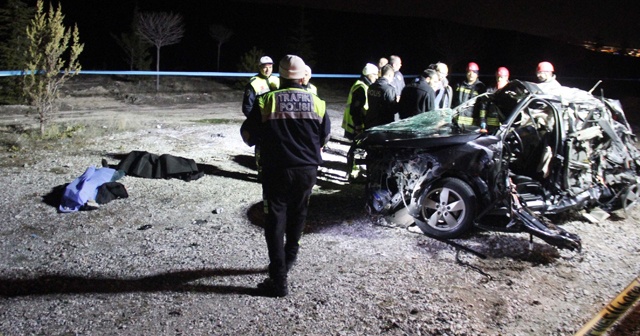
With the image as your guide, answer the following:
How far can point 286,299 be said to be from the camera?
4.07 meters

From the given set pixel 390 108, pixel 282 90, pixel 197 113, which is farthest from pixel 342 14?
pixel 282 90

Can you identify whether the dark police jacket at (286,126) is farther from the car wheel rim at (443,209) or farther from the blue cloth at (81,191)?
the blue cloth at (81,191)

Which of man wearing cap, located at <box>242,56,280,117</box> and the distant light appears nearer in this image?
man wearing cap, located at <box>242,56,280,117</box>

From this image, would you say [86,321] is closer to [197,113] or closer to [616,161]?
[616,161]

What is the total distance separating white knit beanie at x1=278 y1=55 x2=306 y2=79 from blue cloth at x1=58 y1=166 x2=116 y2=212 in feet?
11.5

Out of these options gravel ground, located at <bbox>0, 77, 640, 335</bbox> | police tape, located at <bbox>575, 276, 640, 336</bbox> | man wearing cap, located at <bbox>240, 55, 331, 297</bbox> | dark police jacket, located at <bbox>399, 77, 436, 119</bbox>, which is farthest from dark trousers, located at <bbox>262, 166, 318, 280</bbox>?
dark police jacket, located at <bbox>399, 77, 436, 119</bbox>

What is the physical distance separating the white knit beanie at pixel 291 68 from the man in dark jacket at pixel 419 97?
11.9 feet

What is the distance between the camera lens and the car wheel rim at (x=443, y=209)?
5.43 meters

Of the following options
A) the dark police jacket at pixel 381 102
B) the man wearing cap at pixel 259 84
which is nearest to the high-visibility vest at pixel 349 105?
the dark police jacket at pixel 381 102

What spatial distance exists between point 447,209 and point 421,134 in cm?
95

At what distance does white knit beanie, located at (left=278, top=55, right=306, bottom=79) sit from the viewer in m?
3.92

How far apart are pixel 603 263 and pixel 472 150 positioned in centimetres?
171

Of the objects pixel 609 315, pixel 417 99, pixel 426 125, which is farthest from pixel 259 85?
pixel 609 315

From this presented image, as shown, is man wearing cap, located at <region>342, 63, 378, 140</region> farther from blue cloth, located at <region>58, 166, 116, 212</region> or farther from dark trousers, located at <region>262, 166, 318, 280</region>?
dark trousers, located at <region>262, 166, 318, 280</region>
